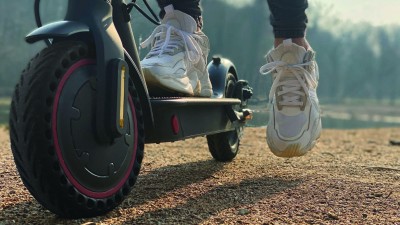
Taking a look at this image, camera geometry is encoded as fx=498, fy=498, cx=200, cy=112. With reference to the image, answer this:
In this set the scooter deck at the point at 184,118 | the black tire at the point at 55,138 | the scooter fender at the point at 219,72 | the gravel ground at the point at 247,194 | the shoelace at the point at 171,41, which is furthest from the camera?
the scooter fender at the point at 219,72

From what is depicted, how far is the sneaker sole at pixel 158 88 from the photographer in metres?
1.44

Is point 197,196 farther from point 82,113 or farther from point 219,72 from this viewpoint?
point 219,72

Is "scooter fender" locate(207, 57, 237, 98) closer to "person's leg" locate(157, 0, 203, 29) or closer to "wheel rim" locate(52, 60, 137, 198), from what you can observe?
"person's leg" locate(157, 0, 203, 29)

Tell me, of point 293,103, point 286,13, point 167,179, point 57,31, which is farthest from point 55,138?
point 286,13

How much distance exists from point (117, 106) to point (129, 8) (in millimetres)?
351

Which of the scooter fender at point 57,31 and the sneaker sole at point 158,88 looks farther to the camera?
the sneaker sole at point 158,88

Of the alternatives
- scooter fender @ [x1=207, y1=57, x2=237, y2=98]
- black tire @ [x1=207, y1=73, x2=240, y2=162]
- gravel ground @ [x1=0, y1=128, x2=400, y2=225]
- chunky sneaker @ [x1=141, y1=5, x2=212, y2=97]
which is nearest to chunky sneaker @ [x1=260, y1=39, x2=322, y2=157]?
gravel ground @ [x1=0, y1=128, x2=400, y2=225]

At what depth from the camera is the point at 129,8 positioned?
4.39 ft

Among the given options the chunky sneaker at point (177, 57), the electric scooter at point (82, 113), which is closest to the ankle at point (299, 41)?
the chunky sneaker at point (177, 57)

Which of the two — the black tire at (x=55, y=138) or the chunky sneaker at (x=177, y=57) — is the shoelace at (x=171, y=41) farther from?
the black tire at (x=55, y=138)

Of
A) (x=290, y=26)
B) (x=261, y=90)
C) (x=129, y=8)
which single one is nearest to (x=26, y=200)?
(x=129, y=8)

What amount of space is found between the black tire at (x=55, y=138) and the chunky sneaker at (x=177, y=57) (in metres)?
0.36

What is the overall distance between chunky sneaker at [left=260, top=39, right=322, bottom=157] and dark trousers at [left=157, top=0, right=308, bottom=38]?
42mm

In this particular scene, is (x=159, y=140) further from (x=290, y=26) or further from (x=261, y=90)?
(x=261, y=90)
